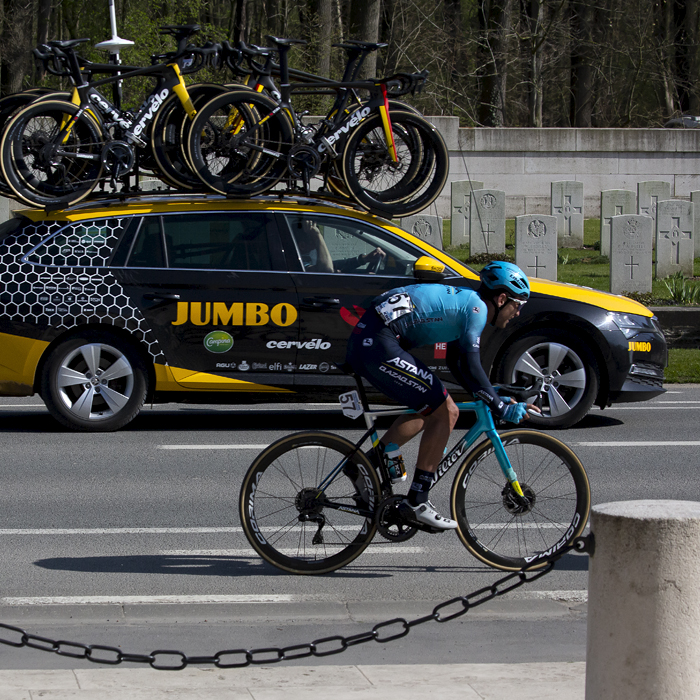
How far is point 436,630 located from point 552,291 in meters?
4.72

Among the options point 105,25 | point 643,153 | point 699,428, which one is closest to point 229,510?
point 699,428

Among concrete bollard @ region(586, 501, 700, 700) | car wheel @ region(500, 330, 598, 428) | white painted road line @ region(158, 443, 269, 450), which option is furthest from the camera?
car wheel @ region(500, 330, 598, 428)

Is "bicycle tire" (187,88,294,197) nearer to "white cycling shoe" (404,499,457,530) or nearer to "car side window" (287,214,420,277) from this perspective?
"car side window" (287,214,420,277)

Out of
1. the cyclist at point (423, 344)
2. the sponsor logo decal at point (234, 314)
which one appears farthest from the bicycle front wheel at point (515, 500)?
the sponsor logo decal at point (234, 314)

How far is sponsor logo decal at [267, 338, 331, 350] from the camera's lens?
861 cm

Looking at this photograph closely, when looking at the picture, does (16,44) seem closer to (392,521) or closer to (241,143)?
(241,143)

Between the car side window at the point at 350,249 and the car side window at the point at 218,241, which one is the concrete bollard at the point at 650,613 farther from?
the car side window at the point at 218,241

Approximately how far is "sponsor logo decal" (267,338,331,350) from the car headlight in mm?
2342

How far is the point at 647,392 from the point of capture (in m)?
9.02

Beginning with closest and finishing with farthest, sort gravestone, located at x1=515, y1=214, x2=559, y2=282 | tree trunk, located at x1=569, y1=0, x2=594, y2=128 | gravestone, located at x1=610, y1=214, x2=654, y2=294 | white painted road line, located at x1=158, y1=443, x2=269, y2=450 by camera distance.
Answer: white painted road line, located at x1=158, y1=443, x2=269, y2=450
gravestone, located at x1=610, y1=214, x2=654, y2=294
gravestone, located at x1=515, y1=214, x2=559, y2=282
tree trunk, located at x1=569, y1=0, x2=594, y2=128

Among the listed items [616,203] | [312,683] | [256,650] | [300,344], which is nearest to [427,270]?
[300,344]

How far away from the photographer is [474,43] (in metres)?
35.7

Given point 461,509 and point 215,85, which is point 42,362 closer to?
point 215,85

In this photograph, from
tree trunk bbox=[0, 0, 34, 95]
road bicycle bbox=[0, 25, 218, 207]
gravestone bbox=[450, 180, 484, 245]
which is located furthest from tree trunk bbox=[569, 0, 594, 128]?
road bicycle bbox=[0, 25, 218, 207]
